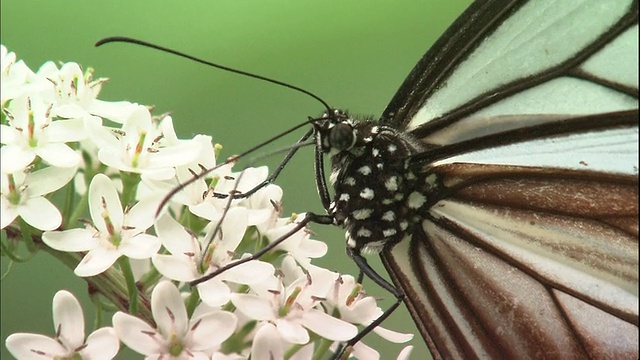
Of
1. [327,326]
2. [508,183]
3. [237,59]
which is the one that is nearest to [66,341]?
[327,326]

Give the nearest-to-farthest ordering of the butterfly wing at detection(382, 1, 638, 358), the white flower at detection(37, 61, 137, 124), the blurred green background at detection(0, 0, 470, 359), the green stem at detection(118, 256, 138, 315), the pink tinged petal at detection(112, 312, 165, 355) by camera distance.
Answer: the pink tinged petal at detection(112, 312, 165, 355) < the green stem at detection(118, 256, 138, 315) < the butterfly wing at detection(382, 1, 638, 358) < the white flower at detection(37, 61, 137, 124) < the blurred green background at detection(0, 0, 470, 359)

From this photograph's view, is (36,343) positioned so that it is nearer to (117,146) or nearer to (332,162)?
(117,146)

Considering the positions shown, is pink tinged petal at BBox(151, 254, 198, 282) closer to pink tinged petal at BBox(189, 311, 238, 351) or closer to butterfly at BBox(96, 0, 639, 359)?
pink tinged petal at BBox(189, 311, 238, 351)

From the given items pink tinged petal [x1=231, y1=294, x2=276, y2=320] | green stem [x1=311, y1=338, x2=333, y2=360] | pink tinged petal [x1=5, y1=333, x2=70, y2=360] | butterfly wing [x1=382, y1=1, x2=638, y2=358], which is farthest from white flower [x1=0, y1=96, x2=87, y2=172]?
butterfly wing [x1=382, y1=1, x2=638, y2=358]

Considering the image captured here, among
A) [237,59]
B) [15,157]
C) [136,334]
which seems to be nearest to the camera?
[136,334]

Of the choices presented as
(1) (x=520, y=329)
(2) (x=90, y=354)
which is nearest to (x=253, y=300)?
(2) (x=90, y=354)

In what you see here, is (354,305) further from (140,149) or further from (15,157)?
(15,157)
